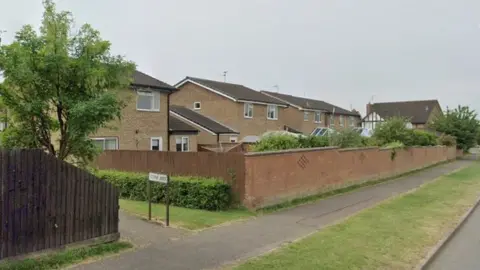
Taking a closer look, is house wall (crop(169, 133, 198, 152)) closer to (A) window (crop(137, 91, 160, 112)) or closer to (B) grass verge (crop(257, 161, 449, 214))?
(A) window (crop(137, 91, 160, 112))

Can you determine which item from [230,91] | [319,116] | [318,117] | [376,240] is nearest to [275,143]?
[376,240]

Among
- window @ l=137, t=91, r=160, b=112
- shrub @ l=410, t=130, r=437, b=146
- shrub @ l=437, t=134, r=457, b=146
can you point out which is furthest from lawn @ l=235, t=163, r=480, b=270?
shrub @ l=437, t=134, r=457, b=146

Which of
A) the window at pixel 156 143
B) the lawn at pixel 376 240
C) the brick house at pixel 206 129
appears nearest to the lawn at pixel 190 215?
the lawn at pixel 376 240

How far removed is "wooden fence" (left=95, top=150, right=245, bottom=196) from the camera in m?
11.6

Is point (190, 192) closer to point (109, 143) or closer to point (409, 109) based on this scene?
point (109, 143)

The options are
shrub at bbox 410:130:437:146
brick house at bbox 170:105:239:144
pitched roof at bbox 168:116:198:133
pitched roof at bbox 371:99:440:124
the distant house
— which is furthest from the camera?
pitched roof at bbox 371:99:440:124

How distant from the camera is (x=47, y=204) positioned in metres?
6.56

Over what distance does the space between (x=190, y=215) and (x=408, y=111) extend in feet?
232

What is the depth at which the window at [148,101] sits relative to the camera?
21.3 m

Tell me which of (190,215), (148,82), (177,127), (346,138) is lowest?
(190,215)

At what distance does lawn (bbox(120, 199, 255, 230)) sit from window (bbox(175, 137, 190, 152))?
39.8 feet

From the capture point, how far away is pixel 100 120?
7270 mm

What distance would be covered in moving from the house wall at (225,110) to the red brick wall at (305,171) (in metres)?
13.5

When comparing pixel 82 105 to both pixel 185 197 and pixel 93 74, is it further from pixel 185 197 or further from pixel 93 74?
pixel 185 197
